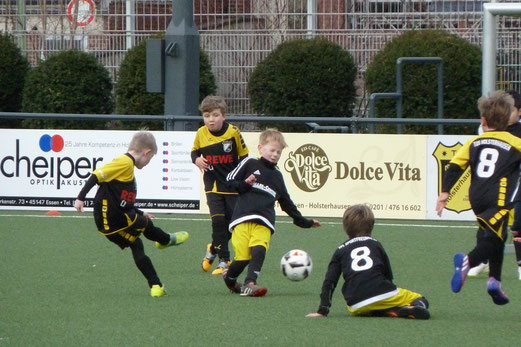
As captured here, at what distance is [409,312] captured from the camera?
24.4ft

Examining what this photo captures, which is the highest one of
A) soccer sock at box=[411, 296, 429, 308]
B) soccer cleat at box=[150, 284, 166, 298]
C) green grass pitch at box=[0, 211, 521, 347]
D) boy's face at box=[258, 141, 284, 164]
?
boy's face at box=[258, 141, 284, 164]

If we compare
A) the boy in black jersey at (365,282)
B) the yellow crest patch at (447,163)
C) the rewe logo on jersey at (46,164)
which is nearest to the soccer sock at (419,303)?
the boy in black jersey at (365,282)

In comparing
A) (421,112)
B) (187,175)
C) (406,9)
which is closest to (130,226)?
(187,175)

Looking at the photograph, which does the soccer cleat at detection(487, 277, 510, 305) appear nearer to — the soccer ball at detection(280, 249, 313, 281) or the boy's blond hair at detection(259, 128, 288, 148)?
the soccer ball at detection(280, 249, 313, 281)

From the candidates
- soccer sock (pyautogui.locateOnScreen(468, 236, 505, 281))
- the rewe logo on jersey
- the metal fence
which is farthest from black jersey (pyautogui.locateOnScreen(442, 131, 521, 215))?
the metal fence

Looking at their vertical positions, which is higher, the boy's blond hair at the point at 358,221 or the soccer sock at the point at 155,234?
the boy's blond hair at the point at 358,221

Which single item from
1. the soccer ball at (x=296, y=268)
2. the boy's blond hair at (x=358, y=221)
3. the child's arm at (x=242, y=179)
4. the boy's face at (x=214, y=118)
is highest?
the boy's face at (x=214, y=118)

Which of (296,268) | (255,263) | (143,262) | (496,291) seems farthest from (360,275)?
(143,262)

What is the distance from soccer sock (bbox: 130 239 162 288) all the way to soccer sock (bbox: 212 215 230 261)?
1.33 meters

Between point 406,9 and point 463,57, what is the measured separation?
3378mm

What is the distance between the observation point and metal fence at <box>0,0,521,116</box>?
2195 cm

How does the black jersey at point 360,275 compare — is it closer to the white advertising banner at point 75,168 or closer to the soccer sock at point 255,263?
the soccer sock at point 255,263

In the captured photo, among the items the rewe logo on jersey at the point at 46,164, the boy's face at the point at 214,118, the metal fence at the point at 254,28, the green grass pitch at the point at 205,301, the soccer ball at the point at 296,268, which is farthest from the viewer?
the metal fence at the point at 254,28

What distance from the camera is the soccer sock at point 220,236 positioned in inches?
388
